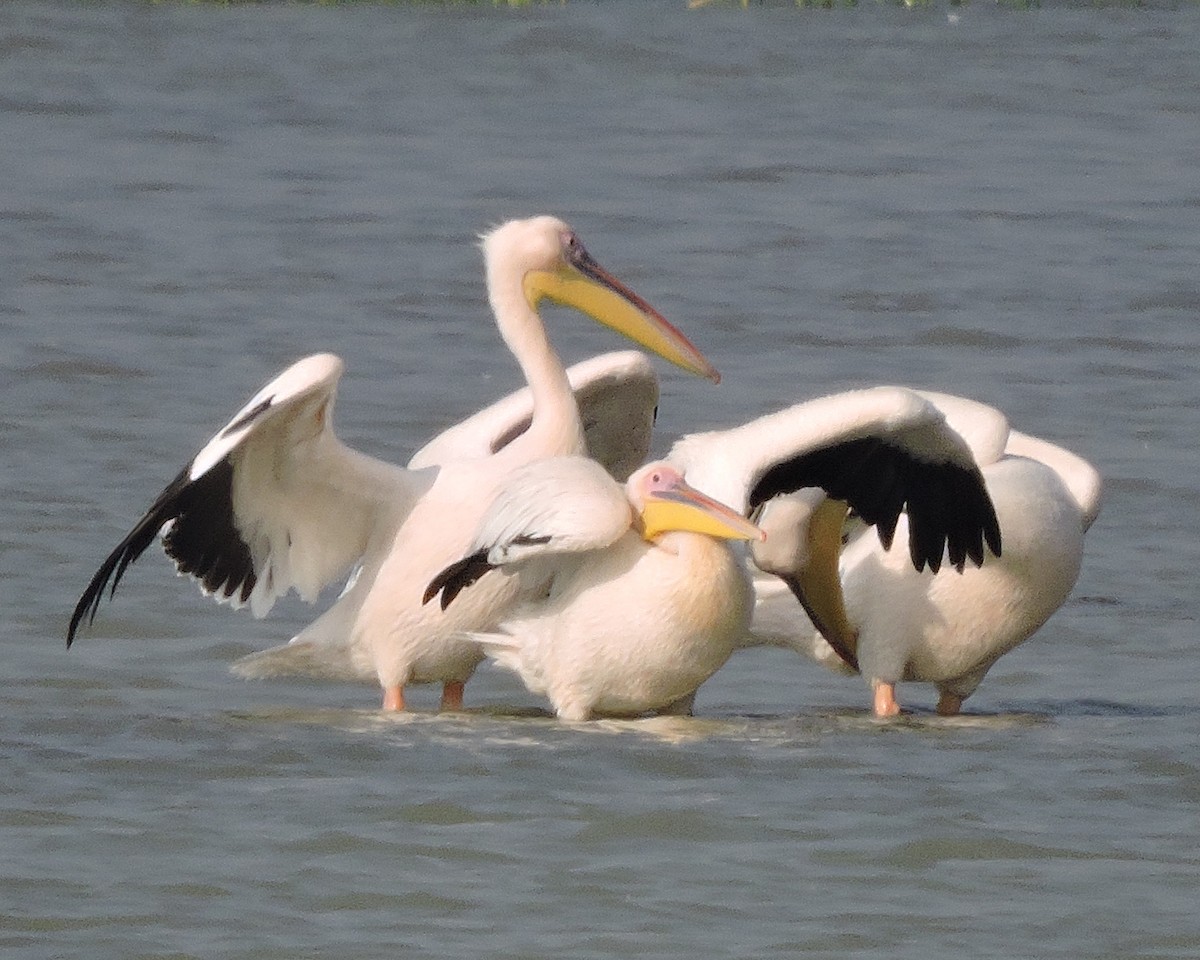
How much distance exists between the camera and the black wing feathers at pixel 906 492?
248 inches

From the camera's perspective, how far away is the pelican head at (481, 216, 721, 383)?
A: 6746 mm

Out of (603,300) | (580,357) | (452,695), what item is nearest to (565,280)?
(603,300)

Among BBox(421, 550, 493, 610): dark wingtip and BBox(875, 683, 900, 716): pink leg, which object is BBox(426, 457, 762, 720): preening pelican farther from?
BBox(875, 683, 900, 716): pink leg

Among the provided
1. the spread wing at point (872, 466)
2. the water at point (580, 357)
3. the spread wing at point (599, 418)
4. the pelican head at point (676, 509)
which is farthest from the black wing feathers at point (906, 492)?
the spread wing at point (599, 418)

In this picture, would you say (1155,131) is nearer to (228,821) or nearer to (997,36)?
(997,36)

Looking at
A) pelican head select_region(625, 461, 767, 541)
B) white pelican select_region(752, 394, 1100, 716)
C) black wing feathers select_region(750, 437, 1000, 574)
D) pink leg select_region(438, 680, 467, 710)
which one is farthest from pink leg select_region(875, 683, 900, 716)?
pink leg select_region(438, 680, 467, 710)

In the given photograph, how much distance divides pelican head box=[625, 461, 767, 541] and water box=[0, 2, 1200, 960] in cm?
44

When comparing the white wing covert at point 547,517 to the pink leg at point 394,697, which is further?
the pink leg at point 394,697

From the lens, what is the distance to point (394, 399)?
389 inches

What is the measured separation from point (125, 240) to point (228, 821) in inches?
302

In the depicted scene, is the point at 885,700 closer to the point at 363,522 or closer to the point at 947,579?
the point at 947,579

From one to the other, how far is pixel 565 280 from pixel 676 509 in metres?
0.96

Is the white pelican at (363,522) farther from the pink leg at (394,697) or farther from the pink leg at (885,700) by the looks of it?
the pink leg at (885,700)

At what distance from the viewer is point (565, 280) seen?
22.3 ft
